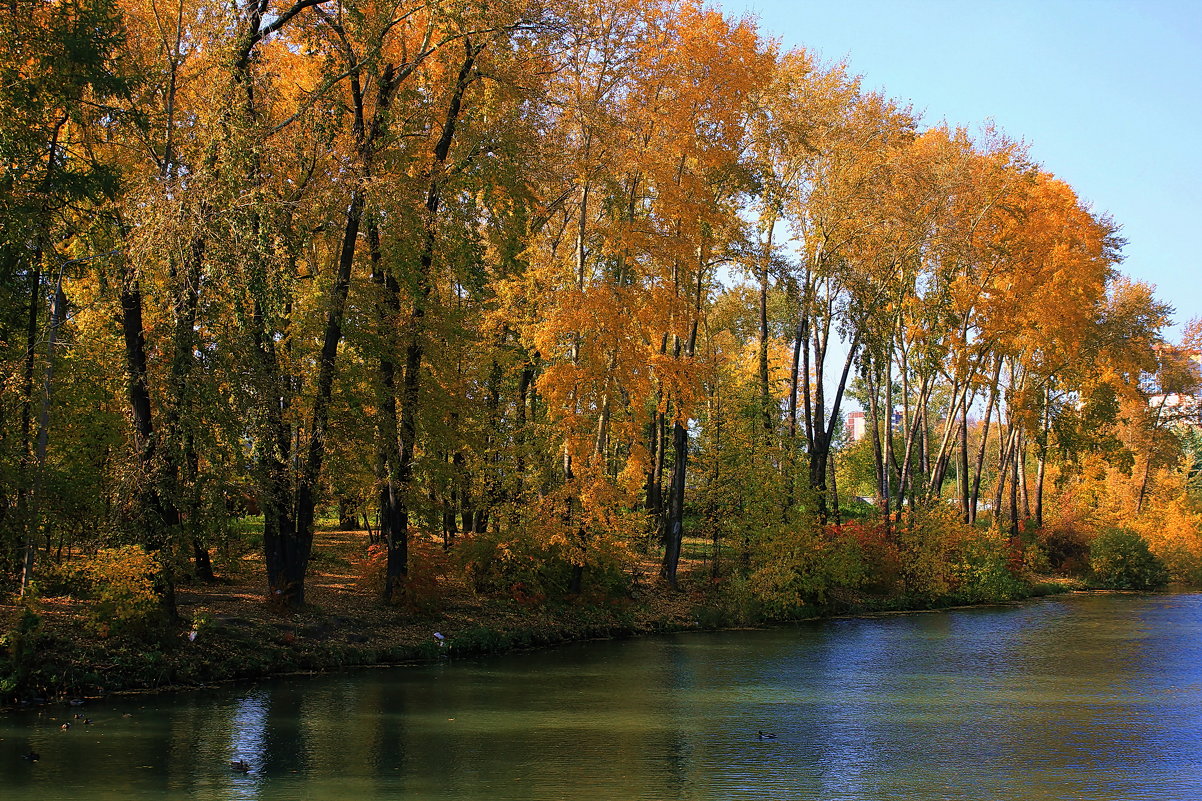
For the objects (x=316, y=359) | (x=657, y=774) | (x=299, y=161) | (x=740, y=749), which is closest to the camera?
(x=657, y=774)

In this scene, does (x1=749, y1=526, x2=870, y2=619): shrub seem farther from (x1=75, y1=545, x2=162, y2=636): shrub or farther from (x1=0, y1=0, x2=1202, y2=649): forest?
(x1=75, y1=545, x2=162, y2=636): shrub

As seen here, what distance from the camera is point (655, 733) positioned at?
1348cm

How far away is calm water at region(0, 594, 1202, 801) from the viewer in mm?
10734

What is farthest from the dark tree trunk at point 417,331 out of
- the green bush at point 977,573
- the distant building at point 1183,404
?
the distant building at point 1183,404

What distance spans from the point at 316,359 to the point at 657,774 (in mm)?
10655

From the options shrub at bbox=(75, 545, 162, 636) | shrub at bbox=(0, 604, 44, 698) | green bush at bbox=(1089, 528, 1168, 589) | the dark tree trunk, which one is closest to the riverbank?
shrub at bbox=(0, 604, 44, 698)

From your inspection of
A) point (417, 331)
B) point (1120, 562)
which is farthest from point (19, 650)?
point (1120, 562)

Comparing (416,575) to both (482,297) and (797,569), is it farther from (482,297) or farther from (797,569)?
(797,569)

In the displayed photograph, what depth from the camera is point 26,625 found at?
13.7 meters

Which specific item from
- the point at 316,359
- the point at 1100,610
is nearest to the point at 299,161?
the point at 316,359

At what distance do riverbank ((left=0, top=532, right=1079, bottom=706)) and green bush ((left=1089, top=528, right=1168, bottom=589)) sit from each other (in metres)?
17.2

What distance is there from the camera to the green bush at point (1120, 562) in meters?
40.0

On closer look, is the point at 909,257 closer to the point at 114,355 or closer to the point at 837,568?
the point at 837,568

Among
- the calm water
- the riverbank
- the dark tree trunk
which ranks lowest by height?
the calm water
